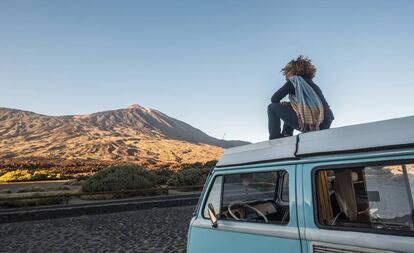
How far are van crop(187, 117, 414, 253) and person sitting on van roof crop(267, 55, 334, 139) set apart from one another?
83cm

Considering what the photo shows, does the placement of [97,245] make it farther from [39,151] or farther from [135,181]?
[39,151]

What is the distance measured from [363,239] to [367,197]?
43 cm

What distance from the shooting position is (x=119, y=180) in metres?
24.7

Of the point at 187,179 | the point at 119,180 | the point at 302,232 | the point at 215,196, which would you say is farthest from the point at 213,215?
the point at 187,179

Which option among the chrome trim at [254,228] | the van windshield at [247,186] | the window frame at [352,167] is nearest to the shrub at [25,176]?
the chrome trim at [254,228]

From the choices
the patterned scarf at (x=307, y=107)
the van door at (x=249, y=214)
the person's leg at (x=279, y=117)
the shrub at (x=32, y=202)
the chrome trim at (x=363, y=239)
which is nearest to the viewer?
the chrome trim at (x=363, y=239)

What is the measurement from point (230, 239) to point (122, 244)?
25.8ft

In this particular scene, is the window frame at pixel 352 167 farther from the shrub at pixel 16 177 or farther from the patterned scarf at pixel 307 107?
the shrub at pixel 16 177

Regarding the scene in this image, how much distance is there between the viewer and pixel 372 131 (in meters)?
2.64

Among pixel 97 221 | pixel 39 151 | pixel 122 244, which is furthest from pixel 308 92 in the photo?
pixel 39 151

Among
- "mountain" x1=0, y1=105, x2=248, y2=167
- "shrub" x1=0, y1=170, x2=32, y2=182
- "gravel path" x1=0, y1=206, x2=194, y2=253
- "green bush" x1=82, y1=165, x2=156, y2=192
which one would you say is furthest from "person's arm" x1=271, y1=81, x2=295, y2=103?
"mountain" x1=0, y1=105, x2=248, y2=167

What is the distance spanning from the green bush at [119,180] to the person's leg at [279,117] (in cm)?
2108

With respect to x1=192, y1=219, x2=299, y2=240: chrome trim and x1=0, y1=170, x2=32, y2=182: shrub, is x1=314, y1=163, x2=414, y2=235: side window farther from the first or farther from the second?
x1=0, y1=170, x2=32, y2=182: shrub

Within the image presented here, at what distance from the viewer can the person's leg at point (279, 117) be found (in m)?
4.44
